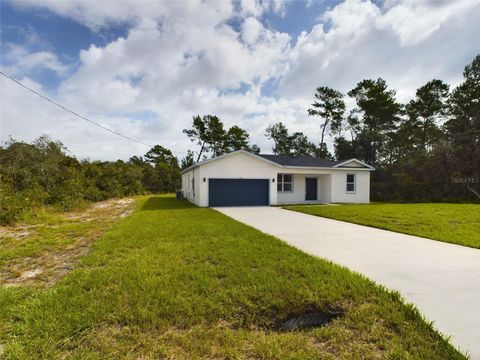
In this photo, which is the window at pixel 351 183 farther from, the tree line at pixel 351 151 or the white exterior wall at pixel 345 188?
the tree line at pixel 351 151

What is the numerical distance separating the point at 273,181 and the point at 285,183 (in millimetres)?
2011

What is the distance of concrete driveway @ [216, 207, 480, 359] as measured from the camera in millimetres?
2781

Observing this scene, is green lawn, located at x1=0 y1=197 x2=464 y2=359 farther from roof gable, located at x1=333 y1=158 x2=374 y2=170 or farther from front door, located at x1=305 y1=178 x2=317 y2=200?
roof gable, located at x1=333 y1=158 x2=374 y2=170

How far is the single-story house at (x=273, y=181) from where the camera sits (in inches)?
606

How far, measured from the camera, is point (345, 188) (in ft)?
60.2

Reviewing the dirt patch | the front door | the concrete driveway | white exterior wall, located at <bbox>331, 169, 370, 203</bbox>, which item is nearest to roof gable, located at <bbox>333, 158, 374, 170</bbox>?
white exterior wall, located at <bbox>331, 169, 370, 203</bbox>

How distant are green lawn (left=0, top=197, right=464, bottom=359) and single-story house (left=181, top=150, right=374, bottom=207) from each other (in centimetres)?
1089

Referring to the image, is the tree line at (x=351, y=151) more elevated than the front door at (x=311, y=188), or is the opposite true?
the tree line at (x=351, y=151)

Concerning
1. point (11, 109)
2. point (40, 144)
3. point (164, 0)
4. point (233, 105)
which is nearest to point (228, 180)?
point (233, 105)

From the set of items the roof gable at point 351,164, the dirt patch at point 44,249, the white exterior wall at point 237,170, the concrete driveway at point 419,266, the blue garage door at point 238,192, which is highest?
the roof gable at point 351,164

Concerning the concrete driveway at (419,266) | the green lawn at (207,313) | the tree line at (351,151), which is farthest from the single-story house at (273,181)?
the green lawn at (207,313)

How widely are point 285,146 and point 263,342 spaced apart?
37.6 meters

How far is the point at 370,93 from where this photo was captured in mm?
30344

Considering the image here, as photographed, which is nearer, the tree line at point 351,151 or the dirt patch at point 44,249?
the dirt patch at point 44,249
